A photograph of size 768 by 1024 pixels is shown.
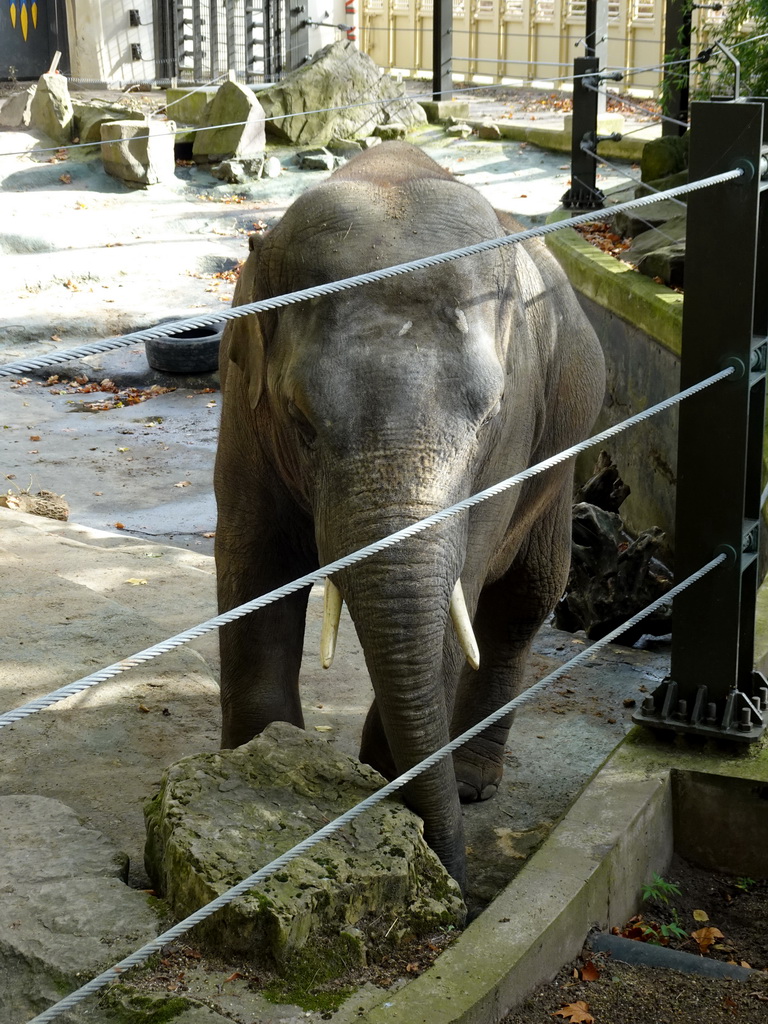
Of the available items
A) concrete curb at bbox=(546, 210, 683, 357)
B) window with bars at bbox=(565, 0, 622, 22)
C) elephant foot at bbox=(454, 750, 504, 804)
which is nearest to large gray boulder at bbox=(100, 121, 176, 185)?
concrete curb at bbox=(546, 210, 683, 357)

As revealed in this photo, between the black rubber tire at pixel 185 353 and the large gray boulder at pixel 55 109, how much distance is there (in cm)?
784

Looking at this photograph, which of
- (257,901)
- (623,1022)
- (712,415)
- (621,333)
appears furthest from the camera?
(621,333)

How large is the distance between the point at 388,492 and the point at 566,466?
1575 millimetres

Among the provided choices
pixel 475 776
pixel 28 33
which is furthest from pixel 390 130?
pixel 475 776

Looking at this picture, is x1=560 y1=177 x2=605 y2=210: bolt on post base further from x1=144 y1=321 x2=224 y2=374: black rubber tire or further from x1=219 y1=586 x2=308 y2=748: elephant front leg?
x1=219 y1=586 x2=308 y2=748: elephant front leg

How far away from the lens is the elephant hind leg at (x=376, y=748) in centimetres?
369

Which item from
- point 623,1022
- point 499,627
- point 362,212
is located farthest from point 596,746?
point 362,212

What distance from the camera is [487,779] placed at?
407 centimetres

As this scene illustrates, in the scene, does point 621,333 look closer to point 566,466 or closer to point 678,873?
point 566,466

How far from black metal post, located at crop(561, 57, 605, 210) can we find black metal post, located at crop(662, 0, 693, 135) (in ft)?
3.59

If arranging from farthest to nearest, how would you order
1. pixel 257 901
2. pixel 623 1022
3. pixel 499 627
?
pixel 499 627 < pixel 623 1022 < pixel 257 901

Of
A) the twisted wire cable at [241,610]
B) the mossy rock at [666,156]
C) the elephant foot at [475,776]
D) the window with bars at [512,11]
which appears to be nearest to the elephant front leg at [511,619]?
the elephant foot at [475,776]

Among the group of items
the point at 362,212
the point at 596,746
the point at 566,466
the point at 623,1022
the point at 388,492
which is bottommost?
the point at 596,746

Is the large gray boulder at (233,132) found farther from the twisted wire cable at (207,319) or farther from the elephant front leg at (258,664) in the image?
the twisted wire cable at (207,319)
